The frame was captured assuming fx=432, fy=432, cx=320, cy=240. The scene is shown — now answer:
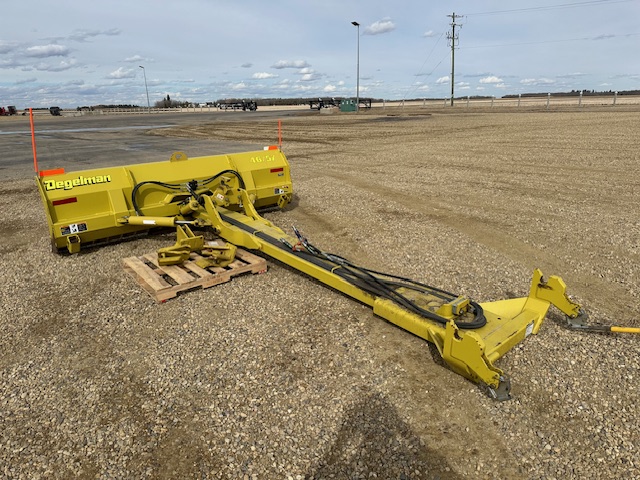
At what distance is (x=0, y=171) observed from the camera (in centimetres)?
1327

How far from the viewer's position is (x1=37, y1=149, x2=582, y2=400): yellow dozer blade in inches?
130

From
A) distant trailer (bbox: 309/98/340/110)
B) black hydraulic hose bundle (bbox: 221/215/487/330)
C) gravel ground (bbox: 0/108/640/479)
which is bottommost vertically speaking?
gravel ground (bbox: 0/108/640/479)

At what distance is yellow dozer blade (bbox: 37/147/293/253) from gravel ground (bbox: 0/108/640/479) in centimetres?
39

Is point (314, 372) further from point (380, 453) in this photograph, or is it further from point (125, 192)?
point (125, 192)

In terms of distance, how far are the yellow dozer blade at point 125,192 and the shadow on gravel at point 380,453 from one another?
381 cm

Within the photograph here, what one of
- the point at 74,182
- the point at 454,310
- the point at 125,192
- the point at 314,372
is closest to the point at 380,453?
the point at 314,372

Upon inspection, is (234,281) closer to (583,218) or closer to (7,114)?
(583,218)

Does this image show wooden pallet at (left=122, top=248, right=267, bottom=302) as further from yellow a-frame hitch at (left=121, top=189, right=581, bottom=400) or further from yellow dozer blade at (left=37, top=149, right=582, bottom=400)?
yellow a-frame hitch at (left=121, top=189, right=581, bottom=400)

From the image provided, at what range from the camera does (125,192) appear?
600cm

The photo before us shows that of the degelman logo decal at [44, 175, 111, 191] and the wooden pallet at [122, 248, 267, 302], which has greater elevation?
the degelman logo decal at [44, 175, 111, 191]

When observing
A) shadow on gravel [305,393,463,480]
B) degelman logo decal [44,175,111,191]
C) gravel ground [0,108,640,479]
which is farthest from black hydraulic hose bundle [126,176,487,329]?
degelman logo decal [44,175,111,191]

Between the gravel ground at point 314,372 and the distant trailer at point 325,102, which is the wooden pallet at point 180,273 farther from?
the distant trailer at point 325,102

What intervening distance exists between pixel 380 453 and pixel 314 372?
2.96 ft

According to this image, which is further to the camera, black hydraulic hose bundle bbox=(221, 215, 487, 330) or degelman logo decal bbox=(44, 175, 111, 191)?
degelman logo decal bbox=(44, 175, 111, 191)
